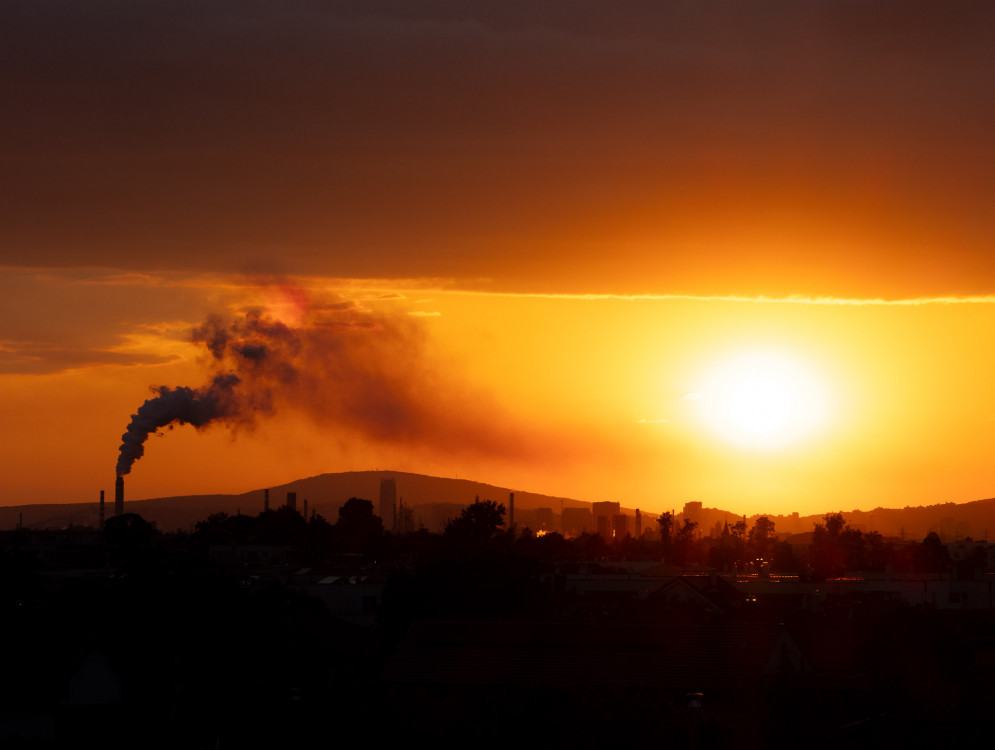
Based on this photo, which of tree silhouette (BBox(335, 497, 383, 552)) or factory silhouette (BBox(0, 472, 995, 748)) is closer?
factory silhouette (BBox(0, 472, 995, 748))

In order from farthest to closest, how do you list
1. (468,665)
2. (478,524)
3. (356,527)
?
(356,527)
(478,524)
(468,665)

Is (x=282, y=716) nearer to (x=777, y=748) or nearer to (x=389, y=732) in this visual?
(x=389, y=732)

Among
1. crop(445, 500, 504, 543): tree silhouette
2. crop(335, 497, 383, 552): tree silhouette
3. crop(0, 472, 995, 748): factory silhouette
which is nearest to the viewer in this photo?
crop(0, 472, 995, 748): factory silhouette

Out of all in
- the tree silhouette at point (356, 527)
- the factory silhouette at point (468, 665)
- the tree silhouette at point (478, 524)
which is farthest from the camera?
the tree silhouette at point (356, 527)

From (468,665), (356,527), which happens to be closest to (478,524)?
(356,527)

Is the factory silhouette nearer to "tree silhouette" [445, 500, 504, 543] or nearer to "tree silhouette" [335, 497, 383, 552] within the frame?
"tree silhouette" [445, 500, 504, 543]

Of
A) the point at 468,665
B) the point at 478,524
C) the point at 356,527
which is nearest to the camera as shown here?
the point at 468,665

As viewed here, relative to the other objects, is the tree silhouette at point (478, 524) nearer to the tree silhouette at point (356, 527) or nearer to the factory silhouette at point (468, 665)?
the tree silhouette at point (356, 527)

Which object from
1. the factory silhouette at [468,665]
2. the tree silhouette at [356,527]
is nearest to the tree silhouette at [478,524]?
the tree silhouette at [356,527]

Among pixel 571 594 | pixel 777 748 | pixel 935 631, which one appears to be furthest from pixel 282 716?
pixel 571 594

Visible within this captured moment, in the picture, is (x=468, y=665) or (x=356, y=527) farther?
(x=356, y=527)

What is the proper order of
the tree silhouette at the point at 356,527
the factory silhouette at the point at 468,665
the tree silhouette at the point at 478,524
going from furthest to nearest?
the tree silhouette at the point at 356,527
the tree silhouette at the point at 478,524
the factory silhouette at the point at 468,665

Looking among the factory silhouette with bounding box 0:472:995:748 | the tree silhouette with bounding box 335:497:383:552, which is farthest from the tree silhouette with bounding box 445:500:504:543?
the factory silhouette with bounding box 0:472:995:748

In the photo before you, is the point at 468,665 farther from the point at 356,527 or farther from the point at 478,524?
the point at 356,527
